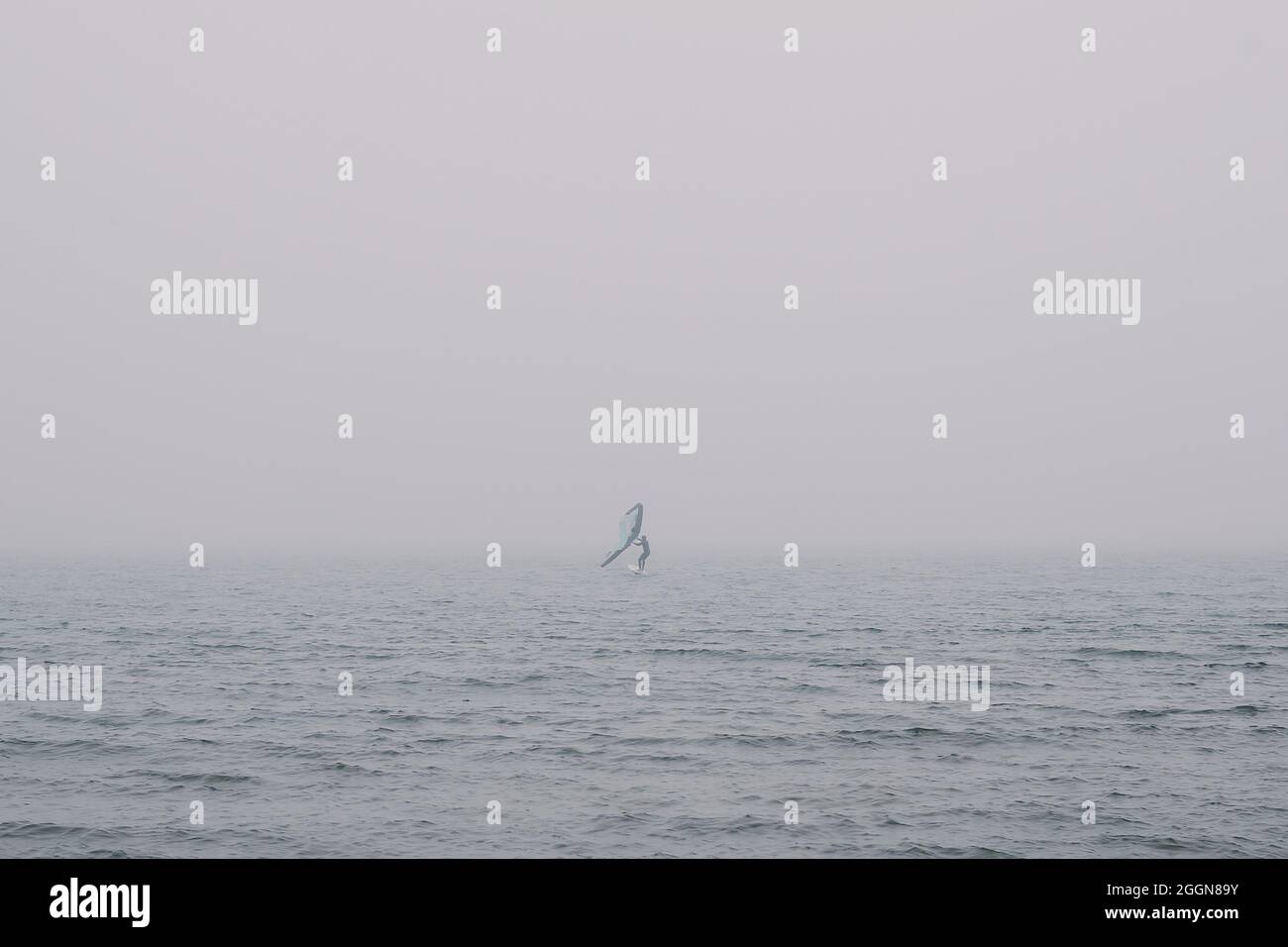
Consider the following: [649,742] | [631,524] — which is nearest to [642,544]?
[631,524]

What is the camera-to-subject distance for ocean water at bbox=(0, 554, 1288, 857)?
61.8 ft

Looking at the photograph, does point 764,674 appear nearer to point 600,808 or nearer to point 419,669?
point 419,669

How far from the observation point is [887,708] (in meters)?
31.0

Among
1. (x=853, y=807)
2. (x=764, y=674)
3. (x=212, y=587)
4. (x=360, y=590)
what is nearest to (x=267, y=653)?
(x=764, y=674)

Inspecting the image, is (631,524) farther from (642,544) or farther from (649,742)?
(649,742)

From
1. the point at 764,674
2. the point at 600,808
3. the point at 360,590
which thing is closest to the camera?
the point at 600,808

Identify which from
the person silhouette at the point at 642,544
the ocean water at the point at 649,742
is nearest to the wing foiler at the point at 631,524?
the person silhouette at the point at 642,544

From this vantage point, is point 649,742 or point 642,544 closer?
point 649,742

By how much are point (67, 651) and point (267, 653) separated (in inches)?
377

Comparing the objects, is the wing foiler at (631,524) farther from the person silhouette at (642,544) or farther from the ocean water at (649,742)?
the ocean water at (649,742)

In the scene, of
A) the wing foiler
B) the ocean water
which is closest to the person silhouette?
the wing foiler

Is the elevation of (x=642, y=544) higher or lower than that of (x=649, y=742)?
higher

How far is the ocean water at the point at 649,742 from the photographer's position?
A: 1884 cm

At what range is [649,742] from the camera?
2650 centimetres
